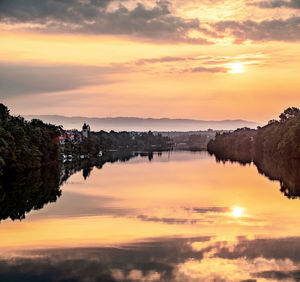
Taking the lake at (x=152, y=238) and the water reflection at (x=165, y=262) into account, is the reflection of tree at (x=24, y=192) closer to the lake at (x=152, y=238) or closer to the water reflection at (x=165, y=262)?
the lake at (x=152, y=238)

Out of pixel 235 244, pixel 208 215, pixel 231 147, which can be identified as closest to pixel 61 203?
pixel 208 215

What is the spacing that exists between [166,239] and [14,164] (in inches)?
1482

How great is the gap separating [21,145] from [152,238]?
41.3 metres

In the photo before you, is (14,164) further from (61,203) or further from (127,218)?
(127,218)

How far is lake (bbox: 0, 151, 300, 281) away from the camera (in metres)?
19.1

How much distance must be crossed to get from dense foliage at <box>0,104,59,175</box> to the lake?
15438 millimetres

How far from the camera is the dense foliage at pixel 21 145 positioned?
185ft

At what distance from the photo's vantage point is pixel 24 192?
4256cm

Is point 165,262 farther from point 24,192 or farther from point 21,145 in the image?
point 21,145

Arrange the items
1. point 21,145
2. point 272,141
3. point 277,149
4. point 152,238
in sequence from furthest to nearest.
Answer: point 272,141, point 277,149, point 21,145, point 152,238

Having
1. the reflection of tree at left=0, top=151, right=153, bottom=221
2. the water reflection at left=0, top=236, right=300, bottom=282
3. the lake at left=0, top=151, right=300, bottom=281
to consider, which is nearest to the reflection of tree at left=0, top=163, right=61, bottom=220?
the reflection of tree at left=0, top=151, right=153, bottom=221

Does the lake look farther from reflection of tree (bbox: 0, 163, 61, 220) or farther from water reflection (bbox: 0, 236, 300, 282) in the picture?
reflection of tree (bbox: 0, 163, 61, 220)

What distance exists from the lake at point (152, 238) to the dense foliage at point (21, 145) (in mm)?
15438

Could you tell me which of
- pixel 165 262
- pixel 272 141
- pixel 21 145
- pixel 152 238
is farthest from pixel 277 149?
pixel 165 262
